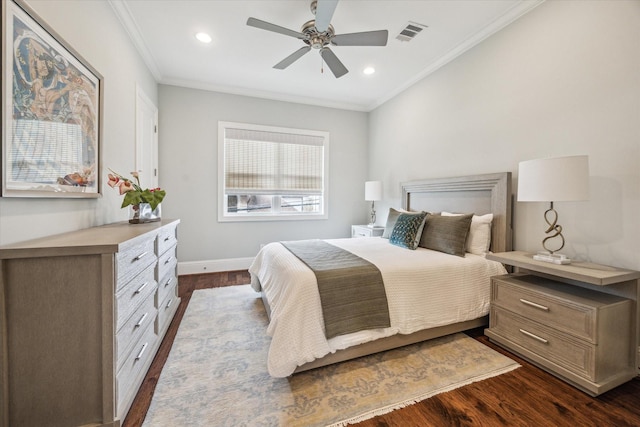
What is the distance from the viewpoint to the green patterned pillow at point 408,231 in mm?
2766

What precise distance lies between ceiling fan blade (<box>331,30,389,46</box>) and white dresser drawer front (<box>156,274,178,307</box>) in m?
2.57

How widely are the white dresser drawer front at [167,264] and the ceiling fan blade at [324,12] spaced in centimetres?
226

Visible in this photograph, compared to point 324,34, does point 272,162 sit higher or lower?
lower

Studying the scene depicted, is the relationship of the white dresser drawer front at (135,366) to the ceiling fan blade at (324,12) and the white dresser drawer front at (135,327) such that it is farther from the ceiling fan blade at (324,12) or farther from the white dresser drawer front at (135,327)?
the ceiling fan blade at (324,12)

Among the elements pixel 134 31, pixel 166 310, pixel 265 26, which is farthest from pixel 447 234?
pixel 134 31

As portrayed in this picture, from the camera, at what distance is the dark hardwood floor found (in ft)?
4.47

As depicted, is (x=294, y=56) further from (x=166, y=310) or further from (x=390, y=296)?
(x=166, y=310)

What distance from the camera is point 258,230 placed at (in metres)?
4.33

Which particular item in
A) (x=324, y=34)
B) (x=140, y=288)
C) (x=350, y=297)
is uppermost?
(x=324, y=34)

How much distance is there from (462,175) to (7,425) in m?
3.85

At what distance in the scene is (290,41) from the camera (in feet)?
9.48

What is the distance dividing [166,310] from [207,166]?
238cm

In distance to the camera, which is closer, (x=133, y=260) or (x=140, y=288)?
(x=133, y=260)

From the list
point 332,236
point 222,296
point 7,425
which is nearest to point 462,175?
point 332,236
